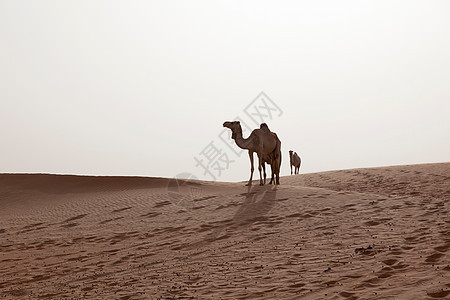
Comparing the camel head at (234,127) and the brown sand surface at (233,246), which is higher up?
the camel head at (234,127)

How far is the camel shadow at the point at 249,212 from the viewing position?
9938mm

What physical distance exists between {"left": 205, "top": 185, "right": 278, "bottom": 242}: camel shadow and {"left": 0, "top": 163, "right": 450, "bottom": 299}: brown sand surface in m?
0.04

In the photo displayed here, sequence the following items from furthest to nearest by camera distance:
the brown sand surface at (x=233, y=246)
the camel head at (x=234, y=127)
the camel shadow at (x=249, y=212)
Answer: the camel head at (x=234, y=127), the camel shadow at (x=249, y=212), the brown sand surface at (x=233, y=246)

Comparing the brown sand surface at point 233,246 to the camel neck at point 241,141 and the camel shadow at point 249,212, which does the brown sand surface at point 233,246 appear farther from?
the camel neck at point 241,141

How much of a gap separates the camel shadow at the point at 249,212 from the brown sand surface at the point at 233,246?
4 cm

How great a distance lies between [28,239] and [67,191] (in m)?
8.83

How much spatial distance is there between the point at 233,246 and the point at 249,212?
3.12m

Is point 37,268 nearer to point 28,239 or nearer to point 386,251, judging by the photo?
point 28,239

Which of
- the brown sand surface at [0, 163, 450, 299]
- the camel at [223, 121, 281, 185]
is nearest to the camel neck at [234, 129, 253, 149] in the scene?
the camel at [223, 121, 281, 185]

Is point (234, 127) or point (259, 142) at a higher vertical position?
point (234, 127)

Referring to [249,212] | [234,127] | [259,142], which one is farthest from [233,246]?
[259,142]

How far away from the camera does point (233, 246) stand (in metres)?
8.61

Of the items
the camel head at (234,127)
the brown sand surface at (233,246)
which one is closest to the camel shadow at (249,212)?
the brown sand surface at (233,246)

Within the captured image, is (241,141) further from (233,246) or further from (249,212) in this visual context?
(233,246)
